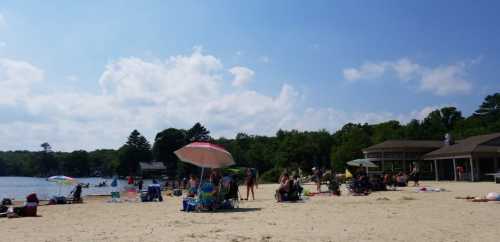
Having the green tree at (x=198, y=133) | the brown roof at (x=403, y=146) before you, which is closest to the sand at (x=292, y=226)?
Answer: the brown roof at (x=403, y=146)

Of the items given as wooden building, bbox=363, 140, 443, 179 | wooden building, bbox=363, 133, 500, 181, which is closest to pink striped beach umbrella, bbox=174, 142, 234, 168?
wooden building, bbox=363, 133, 500, 181

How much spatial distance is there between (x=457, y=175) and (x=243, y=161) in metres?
59.4

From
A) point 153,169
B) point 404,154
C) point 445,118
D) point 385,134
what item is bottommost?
point 404,154

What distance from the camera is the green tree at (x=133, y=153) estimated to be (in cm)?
11994

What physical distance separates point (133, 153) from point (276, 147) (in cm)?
4909

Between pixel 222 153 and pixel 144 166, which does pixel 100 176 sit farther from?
pixel 222 153

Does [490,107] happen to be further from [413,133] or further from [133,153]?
[133,153]

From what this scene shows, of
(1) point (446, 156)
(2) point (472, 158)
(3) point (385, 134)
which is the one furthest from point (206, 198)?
(3) point (385, 134)

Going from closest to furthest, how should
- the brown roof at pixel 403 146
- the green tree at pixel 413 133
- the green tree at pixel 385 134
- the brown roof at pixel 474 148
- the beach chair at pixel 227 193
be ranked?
the beach chair at pixel 227 193
the brown roof at pixel 474 148
the brown roof at pixel 403 146
the green tree at pixel 385 134
the green tree at pixel 413 133

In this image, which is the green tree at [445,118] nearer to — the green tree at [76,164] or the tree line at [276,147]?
the tree line at [276,147]

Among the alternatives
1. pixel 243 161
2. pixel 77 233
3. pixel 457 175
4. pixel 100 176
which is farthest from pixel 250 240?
pixel 100 176

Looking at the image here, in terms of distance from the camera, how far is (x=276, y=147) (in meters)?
85.8

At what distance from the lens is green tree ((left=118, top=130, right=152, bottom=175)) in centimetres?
11994

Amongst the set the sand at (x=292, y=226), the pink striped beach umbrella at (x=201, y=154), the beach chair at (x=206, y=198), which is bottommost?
the sand at (x=292, y=226)
